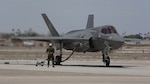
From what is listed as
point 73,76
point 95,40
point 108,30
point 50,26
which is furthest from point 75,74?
point 50,26

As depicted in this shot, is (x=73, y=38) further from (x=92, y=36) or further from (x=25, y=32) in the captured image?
(x=25, y=32)

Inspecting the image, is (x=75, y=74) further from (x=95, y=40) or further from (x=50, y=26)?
(x=50, y=26)

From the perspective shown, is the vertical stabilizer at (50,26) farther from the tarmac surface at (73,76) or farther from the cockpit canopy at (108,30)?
the tarmac surface at (73,76)

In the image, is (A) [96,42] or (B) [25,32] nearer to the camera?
(A) [96,42]

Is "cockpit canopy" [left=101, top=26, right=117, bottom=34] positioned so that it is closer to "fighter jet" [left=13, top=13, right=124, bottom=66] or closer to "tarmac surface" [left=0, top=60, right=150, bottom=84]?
"fighter jet" [left=13, top=13, right=124, bottom=66]

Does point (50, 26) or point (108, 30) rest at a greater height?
point (50, 26)

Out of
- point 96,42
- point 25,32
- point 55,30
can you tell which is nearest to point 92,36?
point 96,42

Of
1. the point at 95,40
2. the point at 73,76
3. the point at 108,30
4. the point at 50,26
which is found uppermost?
the point at 50,26

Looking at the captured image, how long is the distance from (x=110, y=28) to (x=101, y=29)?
24.8 inches

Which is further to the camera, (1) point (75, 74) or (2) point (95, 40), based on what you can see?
(2) point (95, 40)

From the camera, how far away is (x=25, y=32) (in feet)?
214

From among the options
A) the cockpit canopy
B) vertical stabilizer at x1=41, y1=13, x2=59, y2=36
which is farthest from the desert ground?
vertical stabilizer at x1=41, y1=13, x2=59, y2=36

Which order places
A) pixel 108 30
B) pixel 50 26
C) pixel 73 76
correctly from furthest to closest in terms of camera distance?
1. pixel 50 26
2. pixel 108 30
3. pixel 73 76

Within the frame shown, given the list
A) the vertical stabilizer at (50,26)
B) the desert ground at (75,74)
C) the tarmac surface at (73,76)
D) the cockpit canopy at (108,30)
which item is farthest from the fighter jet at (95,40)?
the tarmac surface at (73,76)
